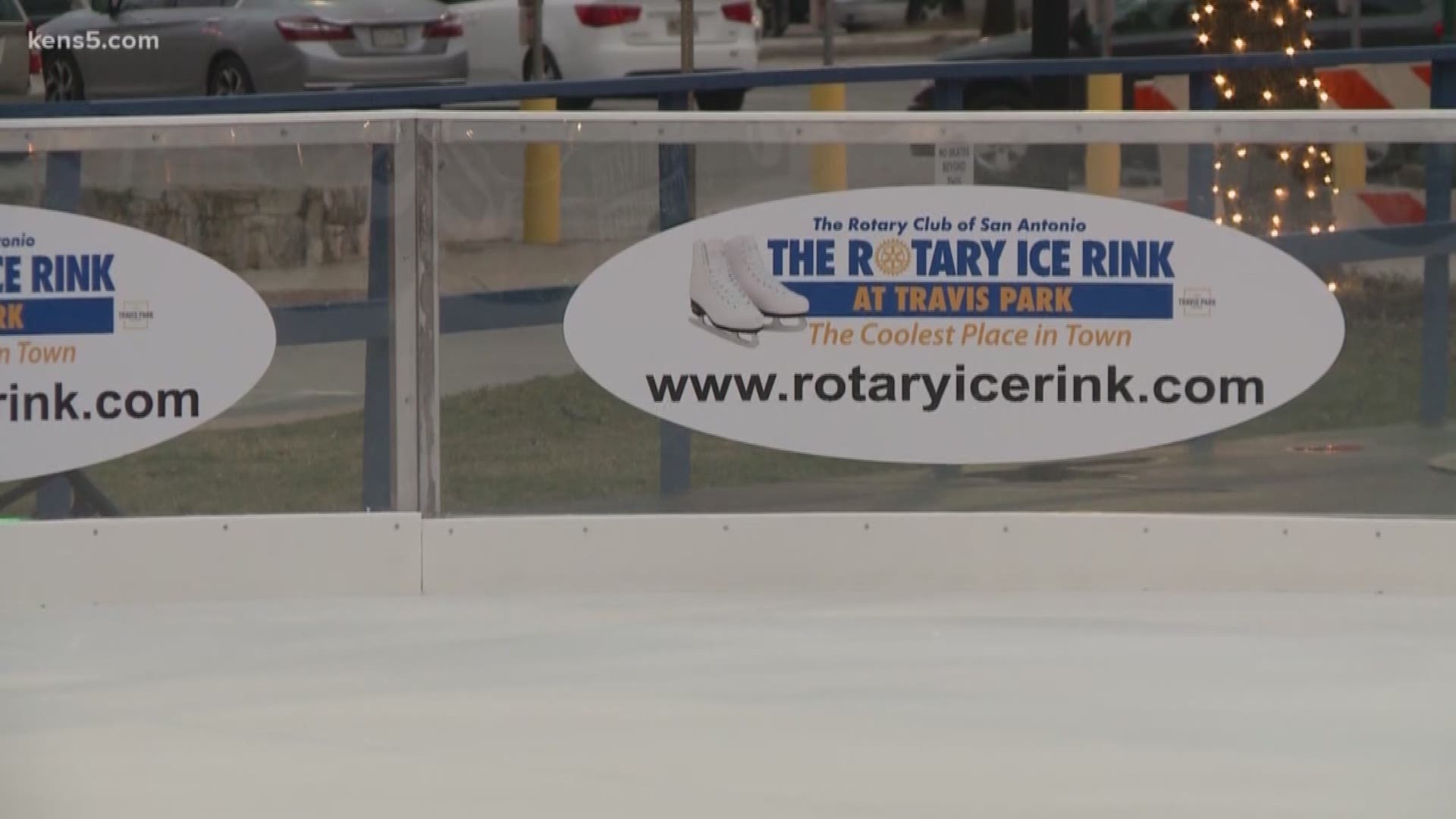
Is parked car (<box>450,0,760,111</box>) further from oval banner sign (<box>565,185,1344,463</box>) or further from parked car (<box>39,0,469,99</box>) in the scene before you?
oval banner sign (<box>565,185,1344,463</box>)

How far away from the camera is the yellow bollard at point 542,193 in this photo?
605 centimetres

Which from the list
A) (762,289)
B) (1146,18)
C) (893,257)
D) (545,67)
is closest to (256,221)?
(762,289)

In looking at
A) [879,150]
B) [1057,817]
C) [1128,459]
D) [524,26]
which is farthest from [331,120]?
[524,26]

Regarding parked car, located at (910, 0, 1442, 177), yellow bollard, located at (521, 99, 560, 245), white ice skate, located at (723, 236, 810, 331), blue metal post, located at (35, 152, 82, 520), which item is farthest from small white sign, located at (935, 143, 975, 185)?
parked car, located at (910, 0, 1442, 177)

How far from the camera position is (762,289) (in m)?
6.04

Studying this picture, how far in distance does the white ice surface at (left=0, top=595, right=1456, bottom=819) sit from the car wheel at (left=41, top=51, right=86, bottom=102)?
39.9 ft

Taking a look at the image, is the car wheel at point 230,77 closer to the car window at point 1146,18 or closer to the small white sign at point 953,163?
the car window at point 1146,18

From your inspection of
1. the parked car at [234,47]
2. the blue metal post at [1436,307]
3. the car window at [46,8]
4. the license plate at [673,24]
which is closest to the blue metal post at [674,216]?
the blue metal post at [1436,307]

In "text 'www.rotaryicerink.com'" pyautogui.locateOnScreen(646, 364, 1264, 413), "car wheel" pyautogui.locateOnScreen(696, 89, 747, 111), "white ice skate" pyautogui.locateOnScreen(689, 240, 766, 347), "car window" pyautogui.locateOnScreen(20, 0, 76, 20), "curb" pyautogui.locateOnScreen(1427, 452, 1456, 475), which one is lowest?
"curb" pyautogui.locateOnScreen(1427, 452, 1456, 475)

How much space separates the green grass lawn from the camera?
6.05 m

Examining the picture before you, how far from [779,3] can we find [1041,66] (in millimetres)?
14575

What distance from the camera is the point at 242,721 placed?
15.7 feet
